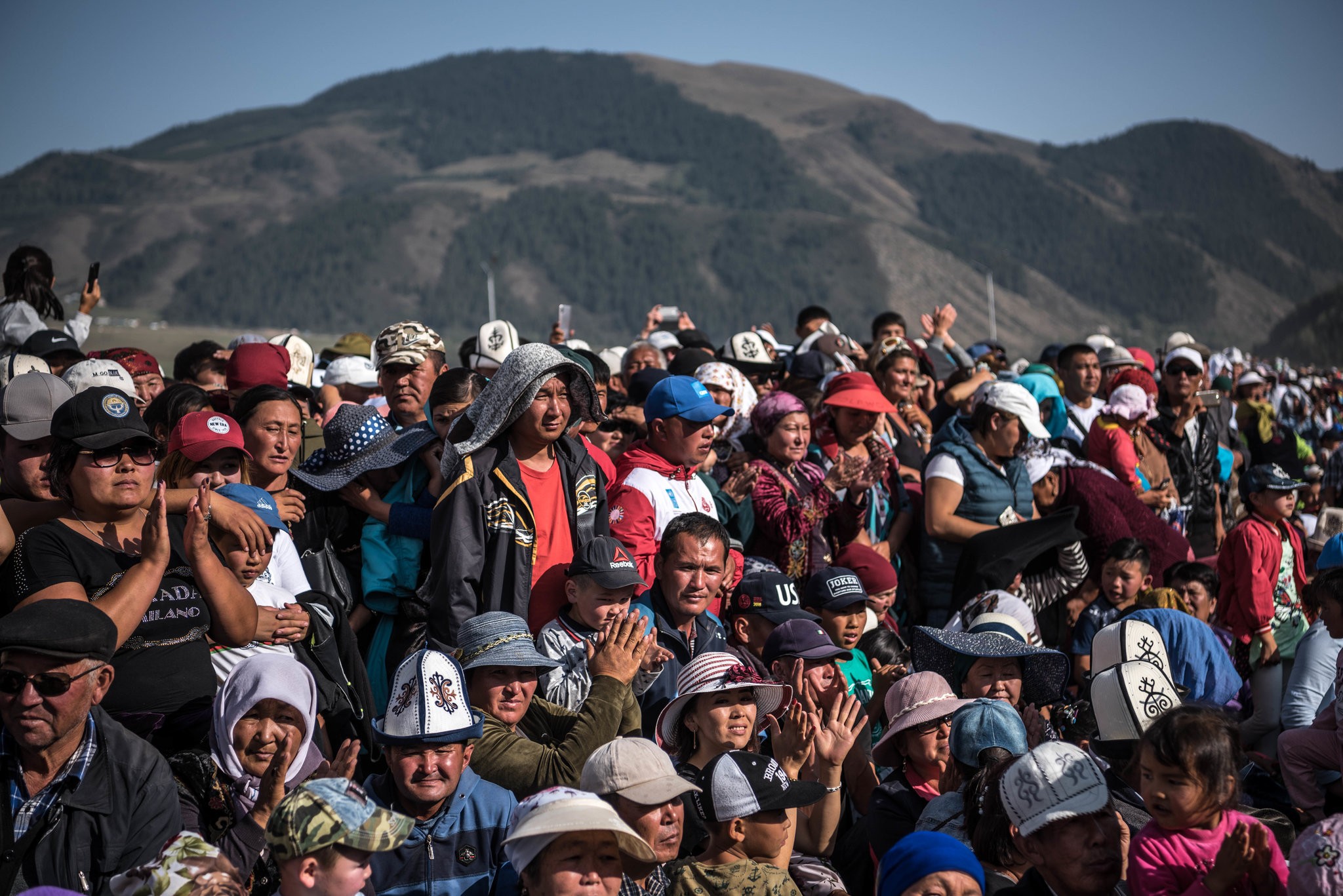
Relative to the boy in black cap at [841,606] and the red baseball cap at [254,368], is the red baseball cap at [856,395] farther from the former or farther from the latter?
the red baseball cap at [254,368]

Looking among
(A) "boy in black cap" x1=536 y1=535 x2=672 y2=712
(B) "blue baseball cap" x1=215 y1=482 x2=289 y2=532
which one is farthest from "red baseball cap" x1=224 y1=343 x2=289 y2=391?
(A) "boy in black cap" x1=536 y1=535 x2=672 y2=712

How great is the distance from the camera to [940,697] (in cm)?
436

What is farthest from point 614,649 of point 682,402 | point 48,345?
point 48,345

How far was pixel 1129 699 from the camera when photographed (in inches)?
164

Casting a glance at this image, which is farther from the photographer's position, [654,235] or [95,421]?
[654,235]

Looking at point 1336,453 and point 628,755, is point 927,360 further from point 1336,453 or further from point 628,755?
point 628,755

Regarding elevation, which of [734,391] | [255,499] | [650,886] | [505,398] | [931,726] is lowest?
[650,886]

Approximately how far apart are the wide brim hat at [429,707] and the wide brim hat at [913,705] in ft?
4.81

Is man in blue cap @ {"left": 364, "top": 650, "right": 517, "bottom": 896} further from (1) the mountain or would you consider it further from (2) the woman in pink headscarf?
(1) the mountain

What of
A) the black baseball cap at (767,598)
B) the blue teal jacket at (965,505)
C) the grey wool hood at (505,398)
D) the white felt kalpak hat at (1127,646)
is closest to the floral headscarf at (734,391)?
the blue teal jacket at (965,505)

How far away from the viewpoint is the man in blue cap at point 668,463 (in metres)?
5.31

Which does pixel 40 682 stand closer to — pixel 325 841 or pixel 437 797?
pixel 325 841

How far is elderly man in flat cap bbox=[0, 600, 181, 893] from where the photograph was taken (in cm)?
313

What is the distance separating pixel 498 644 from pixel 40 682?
141cm
